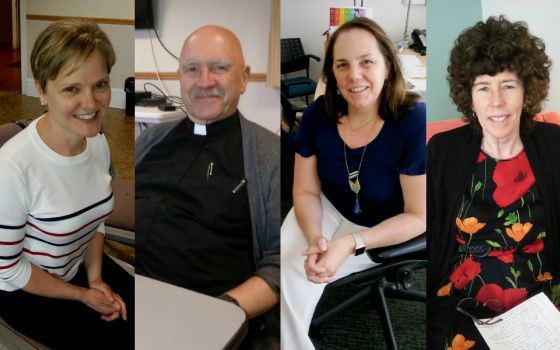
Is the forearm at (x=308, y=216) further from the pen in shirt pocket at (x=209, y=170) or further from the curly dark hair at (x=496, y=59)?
the curly dark hair at (x=496, y=59)

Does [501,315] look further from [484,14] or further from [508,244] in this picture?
[484,14]

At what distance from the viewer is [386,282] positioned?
→ 1474 mm

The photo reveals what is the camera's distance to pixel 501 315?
1.44 metres

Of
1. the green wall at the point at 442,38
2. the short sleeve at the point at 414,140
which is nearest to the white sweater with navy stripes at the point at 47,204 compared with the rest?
the short sleeve at the point at 414,140

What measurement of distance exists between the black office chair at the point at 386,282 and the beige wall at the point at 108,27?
2.45ft

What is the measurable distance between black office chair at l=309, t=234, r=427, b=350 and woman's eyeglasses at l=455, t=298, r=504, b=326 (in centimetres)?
11

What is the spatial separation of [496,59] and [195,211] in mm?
906

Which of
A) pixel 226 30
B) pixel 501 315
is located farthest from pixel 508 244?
pixel 226 30

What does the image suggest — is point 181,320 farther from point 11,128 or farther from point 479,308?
point 479,308

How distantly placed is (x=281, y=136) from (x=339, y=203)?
23 cm

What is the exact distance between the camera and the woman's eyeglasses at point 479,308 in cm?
144

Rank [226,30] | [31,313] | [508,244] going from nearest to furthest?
[226,30]
[31,313]
[508,244]

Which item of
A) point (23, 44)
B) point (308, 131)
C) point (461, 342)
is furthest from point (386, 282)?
point (23, 44)

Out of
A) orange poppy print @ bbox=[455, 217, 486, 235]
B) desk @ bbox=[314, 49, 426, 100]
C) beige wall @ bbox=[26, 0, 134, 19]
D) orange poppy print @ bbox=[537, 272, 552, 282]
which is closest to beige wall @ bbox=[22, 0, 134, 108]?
beige wall @ bbox=[26, 0, 134, 19]
